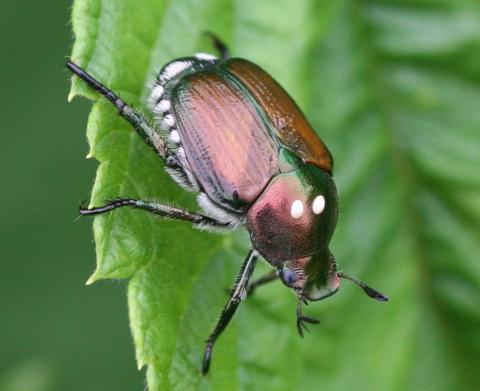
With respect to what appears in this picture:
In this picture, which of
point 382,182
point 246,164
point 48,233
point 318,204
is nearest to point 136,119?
point 246,164

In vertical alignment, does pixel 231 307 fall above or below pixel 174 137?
below

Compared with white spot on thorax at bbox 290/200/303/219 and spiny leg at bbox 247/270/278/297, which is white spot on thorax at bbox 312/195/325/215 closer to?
white spot on thorax at bbox 290/200/303/219

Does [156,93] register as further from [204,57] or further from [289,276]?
[289,276]

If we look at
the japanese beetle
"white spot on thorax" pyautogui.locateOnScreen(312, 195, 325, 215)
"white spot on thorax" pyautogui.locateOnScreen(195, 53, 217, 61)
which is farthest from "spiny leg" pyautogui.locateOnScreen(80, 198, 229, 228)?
"white spot on thorax" pyautogui.locateOnScreen(195, 53, 217, 61)

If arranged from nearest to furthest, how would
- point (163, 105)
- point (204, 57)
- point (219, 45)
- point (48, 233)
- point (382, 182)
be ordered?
point (163, 105) < point (204, 57) < point (219, 45) < point (382, 182) < point (48, 233)

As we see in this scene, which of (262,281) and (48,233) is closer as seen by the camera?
(262,281)

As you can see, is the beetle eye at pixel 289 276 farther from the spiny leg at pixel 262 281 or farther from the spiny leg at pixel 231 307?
the spiny leg at pixel 262 281

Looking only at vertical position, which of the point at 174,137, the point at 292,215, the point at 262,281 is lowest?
the point at 262,281

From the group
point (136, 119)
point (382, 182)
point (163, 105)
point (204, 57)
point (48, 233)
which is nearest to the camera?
point (136, 119)
